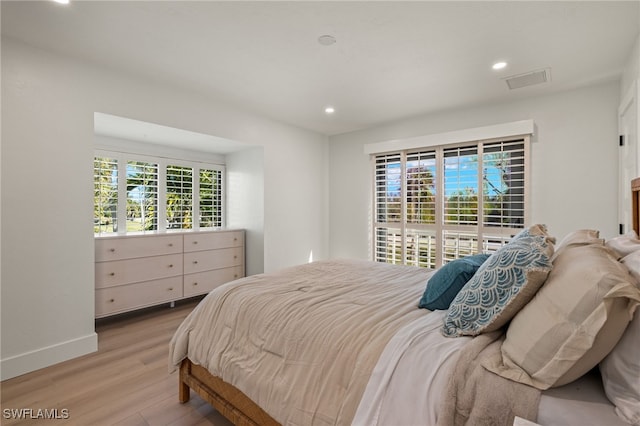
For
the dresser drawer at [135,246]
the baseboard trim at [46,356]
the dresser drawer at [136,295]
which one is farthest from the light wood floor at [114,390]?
the dresser drawer at [135,246]

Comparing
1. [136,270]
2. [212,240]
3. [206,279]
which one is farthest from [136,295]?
[212,240]

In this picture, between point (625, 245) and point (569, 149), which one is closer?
point (625, 245)

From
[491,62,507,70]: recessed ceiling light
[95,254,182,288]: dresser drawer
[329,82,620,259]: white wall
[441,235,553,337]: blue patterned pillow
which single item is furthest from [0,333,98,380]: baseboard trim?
[329,82,620,259]: white wall

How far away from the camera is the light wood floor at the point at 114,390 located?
1764mm

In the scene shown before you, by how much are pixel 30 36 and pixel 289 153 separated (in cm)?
285

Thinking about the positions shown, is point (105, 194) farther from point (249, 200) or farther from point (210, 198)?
point (249, 200)

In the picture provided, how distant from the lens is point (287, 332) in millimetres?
Result: 1408

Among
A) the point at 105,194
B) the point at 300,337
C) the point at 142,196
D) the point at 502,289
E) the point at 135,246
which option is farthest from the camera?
the point at 142,196

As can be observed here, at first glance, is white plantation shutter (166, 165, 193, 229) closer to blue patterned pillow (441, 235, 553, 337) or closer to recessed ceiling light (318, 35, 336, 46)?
recessed ceiling light (318, 35, 336, 46)

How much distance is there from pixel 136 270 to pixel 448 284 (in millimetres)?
3297

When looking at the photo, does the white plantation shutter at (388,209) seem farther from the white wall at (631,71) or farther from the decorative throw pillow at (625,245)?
the decorative throw pillow at (625,245)

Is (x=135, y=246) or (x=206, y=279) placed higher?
(x=135, y=246)

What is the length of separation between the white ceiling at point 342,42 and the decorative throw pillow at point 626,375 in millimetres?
1930

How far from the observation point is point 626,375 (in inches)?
31.0
